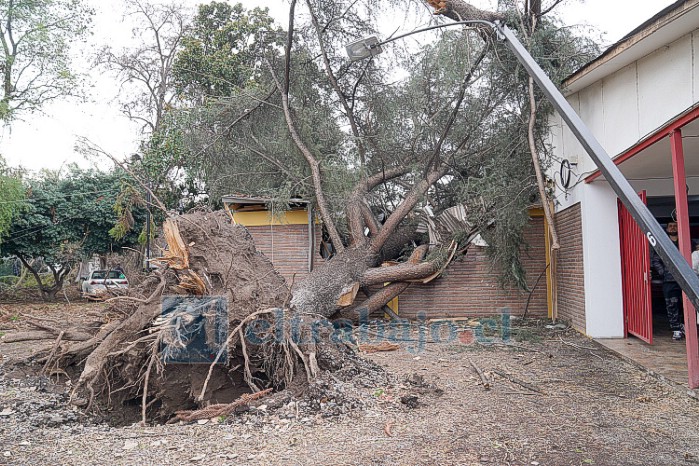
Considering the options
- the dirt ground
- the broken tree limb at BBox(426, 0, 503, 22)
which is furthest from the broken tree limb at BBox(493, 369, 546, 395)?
the broken tree limb at BBox(426, 0, 503, 22)

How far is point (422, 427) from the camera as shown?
463 centimetres

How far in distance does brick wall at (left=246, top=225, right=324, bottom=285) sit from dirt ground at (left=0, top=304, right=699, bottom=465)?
6.26 meters

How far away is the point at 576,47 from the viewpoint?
30.4 ft

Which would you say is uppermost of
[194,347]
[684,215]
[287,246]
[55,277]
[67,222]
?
[67,222]

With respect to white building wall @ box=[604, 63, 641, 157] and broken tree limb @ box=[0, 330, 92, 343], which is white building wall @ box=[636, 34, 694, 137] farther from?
broken tree limb @ box=[0, 330, 92, 343]

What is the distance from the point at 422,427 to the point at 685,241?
10.6 ft

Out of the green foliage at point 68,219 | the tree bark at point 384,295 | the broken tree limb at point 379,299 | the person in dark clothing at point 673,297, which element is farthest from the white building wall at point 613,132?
the green foliage at point 68,219

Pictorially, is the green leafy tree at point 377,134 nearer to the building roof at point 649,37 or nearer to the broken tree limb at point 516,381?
the building roof at point 649,37

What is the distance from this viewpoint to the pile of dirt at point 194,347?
5.75 meters

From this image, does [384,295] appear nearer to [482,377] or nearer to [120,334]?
[482,377]

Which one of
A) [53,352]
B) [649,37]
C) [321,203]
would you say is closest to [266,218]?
[321,203]

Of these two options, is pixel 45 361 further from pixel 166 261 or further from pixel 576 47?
pixel 576 47

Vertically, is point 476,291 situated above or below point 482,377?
above

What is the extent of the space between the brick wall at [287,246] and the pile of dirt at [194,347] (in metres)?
5.76
